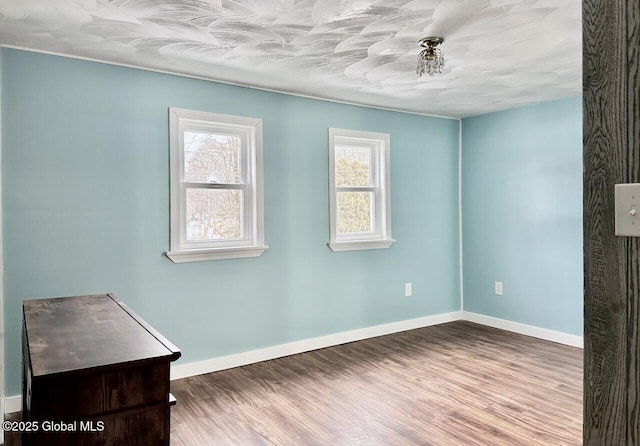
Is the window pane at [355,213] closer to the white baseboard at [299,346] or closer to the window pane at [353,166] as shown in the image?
the window pane at [353,166]

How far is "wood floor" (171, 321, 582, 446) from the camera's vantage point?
2473mm

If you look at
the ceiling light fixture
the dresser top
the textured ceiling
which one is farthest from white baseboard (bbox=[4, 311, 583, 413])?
the ceiling light fixture

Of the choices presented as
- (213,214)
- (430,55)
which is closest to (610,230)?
A: (430,55)

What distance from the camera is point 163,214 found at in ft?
10.7

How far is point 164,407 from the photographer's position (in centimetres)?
138

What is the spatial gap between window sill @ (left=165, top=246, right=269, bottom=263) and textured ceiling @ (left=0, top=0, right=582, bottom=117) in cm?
132

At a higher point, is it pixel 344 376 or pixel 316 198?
pixel 316 198

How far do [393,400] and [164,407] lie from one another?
1.92m

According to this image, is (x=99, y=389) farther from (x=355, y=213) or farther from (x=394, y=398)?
(x=355, y=213)

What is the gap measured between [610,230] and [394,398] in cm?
225

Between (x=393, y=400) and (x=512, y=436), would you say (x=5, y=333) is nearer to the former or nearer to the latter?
(x=393, y=400)

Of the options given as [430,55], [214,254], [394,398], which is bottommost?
[394,398]

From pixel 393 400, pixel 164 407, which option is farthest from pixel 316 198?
pixel 164 407

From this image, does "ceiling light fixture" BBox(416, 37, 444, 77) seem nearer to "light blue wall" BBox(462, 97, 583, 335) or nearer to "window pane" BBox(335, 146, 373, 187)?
"window pane" BBox(335, 146, 373, 187)
